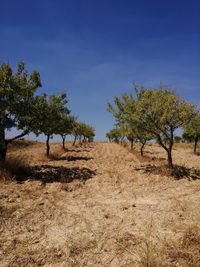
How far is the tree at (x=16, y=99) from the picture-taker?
1649 cm

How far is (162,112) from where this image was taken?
1905 cm

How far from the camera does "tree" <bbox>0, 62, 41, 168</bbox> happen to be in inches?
649

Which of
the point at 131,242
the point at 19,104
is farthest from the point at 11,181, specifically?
the point at 131,242

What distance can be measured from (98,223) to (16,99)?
1083 centimetres

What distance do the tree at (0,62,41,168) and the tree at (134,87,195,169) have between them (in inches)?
304

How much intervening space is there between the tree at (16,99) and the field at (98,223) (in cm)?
341

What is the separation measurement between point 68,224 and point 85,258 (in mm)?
2464

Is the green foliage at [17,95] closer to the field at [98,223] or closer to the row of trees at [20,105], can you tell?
the row of trees at [20,105]

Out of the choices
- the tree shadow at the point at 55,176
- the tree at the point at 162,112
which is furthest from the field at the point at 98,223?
the tree at the point at 162,112

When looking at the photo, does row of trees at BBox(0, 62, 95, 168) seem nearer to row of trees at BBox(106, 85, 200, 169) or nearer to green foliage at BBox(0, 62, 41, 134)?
green foliage at BBox(0, 62, 41, 134)

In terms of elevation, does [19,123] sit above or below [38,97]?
below

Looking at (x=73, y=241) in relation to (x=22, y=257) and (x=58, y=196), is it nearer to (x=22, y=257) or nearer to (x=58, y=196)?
(x=22, y=257)

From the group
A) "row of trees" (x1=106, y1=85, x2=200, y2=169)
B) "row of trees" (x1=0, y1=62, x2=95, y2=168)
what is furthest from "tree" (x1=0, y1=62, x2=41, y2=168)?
"row of trees" (x1=106, y1=85, x2=200, y2=169)

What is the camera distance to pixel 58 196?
12.7 m
